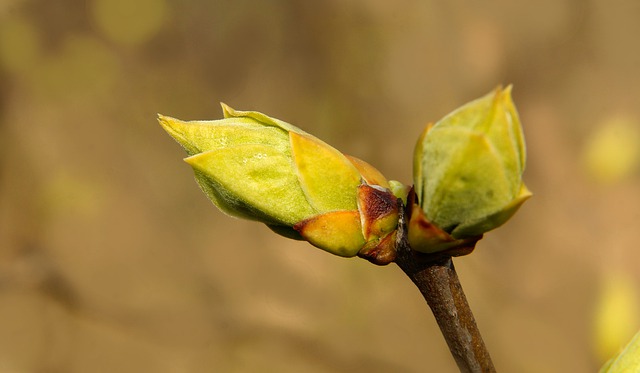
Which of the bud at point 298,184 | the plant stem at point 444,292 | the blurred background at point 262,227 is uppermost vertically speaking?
the bud at point 298,184

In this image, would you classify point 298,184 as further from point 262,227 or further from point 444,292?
point 262,227

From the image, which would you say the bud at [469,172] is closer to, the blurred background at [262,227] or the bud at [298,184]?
the bud at [298,184]

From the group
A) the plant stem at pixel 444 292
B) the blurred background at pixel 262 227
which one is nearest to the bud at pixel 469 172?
the plant stem at pixel 444 292

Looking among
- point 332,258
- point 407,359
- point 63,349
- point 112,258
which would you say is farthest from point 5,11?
point 407,359

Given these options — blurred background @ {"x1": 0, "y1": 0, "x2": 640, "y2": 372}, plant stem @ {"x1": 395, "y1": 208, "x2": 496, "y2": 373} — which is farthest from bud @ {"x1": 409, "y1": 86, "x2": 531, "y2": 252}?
blurred background @ {"x1": 0, "y1": 0, "x2": 640, "y2": 372}

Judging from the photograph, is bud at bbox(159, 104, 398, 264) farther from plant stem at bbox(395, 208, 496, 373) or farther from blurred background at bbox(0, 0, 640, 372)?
blurred background at bbox(0, 0, 640, 372)

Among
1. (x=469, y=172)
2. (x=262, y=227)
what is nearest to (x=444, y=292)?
(x=469, y=172)

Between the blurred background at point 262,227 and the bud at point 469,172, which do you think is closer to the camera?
the bud at point 469,172
